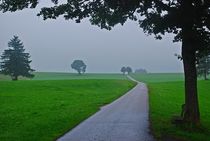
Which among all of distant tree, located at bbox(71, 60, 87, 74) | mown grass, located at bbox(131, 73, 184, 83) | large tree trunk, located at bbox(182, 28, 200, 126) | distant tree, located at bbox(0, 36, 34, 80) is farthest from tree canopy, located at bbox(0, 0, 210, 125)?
distant tree, located at bbox(71, 60, 87, 74)

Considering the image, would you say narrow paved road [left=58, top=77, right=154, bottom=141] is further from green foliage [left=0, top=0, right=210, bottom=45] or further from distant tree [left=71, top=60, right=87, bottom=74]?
distant tree [left=71, top=60, right=87, bottom=74]

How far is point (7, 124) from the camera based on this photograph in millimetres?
22766

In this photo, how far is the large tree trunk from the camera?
19938 mm

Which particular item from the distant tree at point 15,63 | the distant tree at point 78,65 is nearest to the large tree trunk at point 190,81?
the distant tree at point 15,63

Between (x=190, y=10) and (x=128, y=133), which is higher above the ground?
(x=190, y=10)

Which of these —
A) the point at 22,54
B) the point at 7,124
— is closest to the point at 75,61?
the point at 22,54

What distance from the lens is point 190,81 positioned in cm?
2006

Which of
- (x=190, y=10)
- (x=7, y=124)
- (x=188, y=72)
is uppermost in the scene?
(x=190, y=10)

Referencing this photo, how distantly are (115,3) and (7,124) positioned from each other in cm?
919

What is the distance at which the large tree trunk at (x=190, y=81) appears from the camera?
785 inches

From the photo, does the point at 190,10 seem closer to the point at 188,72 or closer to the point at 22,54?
the point at 188,72

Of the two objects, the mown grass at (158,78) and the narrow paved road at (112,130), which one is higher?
the mown grass at (158,78)

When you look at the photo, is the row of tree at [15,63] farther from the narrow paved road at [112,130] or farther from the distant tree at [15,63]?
the narrow paved road at [112,130]

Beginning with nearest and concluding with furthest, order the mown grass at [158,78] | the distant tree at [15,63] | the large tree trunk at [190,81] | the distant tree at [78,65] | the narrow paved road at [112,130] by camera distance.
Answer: the narrow paved road at [112,130]
the large tree trunk at [190,81]
the distant tree at [15,63]
the mown grass at [158,78]
the distant tree at [78,65]
